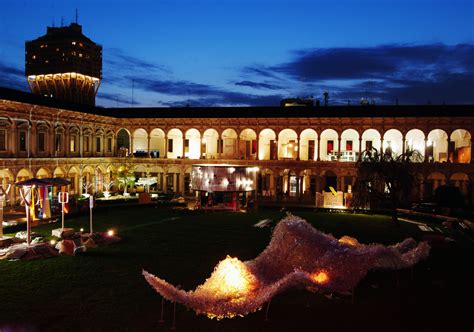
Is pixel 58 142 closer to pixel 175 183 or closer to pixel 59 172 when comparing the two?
pixel 59 172

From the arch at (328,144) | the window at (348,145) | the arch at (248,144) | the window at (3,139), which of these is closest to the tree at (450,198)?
the window at (348,145)

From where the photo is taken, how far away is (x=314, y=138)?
2124 inches

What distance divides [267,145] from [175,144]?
1041cm

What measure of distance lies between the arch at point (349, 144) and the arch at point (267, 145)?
713 cm

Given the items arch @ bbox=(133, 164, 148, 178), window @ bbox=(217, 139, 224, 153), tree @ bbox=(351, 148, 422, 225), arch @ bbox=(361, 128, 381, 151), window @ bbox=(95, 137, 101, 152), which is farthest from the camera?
arch @ bbox=(133, 164, 148, 178)

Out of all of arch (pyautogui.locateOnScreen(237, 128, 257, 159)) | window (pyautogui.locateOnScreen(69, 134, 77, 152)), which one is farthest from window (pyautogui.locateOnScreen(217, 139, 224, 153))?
window (pyautogui.locateOnScreen(69, 134, 77, 152))

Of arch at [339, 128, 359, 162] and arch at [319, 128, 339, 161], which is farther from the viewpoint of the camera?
arch at [319, 128, 339, 161]

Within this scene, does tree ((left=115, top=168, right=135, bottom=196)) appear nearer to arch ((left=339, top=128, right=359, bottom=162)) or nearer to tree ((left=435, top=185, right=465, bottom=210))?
arch ((left=339, top=128, right=359, bottom=162))

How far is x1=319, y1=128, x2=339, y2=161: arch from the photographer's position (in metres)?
52.8

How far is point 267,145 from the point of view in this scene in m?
55.9

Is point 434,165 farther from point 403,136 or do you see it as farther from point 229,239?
point 229,239

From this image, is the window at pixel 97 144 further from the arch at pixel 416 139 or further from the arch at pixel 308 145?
the arch at pixel 416 139

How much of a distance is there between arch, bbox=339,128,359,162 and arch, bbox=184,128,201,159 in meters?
15.6

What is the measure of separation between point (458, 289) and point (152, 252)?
12279 mm
